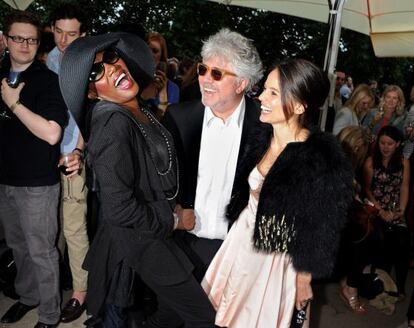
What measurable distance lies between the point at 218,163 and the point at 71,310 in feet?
5.35

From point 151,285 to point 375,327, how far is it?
2253 millimetres

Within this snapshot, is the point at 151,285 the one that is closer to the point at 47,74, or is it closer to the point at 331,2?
the point at 47,74

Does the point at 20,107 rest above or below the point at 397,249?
above

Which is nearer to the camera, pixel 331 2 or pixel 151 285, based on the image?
pixel 151 285

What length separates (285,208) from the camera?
80.1 inches

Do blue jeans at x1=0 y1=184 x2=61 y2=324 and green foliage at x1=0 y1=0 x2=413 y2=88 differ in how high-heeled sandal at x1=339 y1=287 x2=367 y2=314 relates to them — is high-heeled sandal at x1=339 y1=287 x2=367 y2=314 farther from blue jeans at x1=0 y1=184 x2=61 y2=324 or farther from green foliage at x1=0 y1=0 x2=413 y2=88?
green foliage at x1=0 y1=0 x2=413 y2=88

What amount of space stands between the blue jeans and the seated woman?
2784 millimetres

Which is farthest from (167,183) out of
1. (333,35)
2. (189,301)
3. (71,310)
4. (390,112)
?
(390,112)

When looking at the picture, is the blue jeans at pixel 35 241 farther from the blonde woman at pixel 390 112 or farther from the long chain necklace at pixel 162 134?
the blonde woman at pixel 390 112

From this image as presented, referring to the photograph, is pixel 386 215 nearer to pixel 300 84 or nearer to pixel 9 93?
pixel 300 84

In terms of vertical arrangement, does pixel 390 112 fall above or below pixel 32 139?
above

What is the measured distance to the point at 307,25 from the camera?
11305 millimetres

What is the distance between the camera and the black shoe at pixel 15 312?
312 centimetres

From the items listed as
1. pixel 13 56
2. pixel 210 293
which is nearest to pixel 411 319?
pixel 210 293
